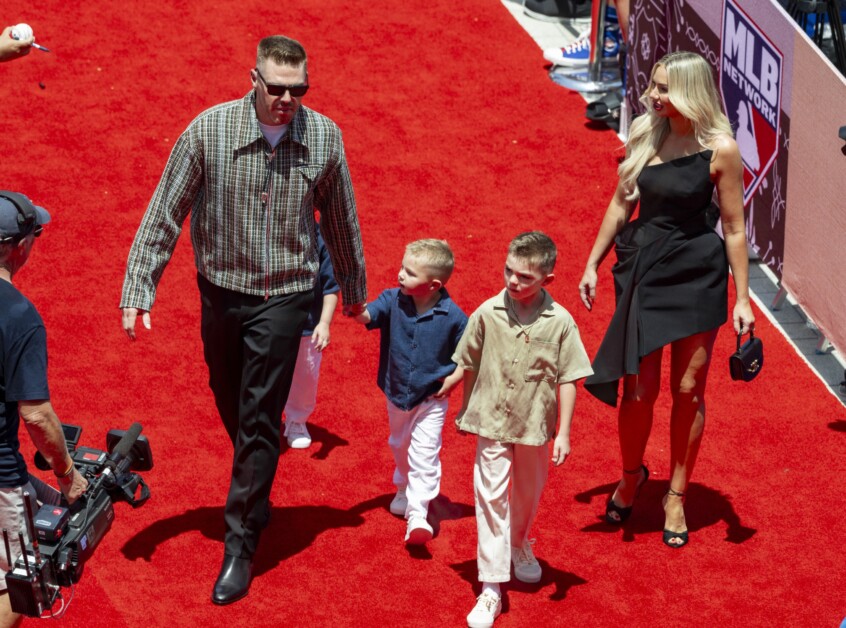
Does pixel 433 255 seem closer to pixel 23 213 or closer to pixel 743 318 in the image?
pixel 743 318

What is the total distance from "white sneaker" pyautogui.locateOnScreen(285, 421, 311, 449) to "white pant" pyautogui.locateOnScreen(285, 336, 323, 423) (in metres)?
0.03

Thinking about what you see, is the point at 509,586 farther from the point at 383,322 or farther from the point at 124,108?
the point at 124,108

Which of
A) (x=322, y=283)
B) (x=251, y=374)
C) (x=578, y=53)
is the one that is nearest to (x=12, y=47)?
(x=322, y=283)

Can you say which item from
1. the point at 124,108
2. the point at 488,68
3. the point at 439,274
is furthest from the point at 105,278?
the point at 488,68

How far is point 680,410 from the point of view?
607cm

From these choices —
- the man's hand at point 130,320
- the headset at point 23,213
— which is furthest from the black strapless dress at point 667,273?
the headset at point 23,213

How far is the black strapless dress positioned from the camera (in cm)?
581

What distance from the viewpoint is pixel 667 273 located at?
5.89 meters

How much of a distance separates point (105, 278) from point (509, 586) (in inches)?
141

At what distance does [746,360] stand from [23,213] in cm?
316

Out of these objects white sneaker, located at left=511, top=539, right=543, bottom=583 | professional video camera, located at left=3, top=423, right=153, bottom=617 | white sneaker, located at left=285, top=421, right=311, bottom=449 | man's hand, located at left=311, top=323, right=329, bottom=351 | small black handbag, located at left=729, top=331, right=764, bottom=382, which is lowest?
white sneaker, located at left=285, top=421, right=311, bottom=449

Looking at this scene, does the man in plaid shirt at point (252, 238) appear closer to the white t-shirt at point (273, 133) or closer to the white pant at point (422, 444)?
the white t-shirt at point (273, 133)

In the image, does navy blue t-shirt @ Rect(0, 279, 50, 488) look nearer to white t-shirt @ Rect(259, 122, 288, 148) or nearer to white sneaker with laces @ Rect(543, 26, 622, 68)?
white t-shirt @ Rect(259, 122, 288, 148)

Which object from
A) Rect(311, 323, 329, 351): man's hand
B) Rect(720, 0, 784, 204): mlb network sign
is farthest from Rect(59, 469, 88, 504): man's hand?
Rect(720, 0, 784, 204): mlb network sign
